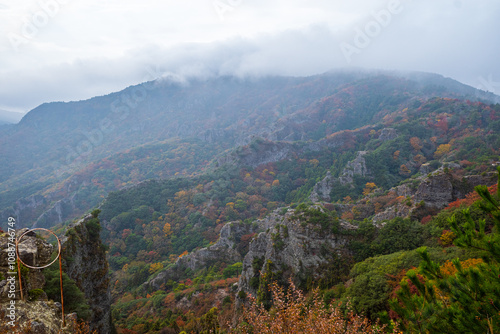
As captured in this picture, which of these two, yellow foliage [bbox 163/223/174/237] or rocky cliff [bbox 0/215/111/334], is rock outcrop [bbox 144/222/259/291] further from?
rocky cliff [bbox 0/215/111/334]

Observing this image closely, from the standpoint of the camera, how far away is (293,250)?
22.0m

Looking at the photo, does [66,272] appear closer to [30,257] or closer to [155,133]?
[30,257]

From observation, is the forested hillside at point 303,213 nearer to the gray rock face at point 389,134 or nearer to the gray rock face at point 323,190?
the gray rock face at point 323,190

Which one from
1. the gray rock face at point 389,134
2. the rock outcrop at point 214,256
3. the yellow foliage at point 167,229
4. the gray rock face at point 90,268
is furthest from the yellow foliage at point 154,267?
the gray rock face at point 389,134

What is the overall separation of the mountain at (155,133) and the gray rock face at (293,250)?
84.0m

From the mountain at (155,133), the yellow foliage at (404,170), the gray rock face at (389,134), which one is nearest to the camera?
the yellow foliage at (404,170)

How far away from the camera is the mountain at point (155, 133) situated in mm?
97500

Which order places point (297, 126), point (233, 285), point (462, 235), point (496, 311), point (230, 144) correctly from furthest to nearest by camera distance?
point (230, 144), point (297, 126), point (233, 285), point (462, 235), point (496, 311)

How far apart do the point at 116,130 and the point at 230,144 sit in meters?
107

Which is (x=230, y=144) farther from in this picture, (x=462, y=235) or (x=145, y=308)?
(x=462, y=235)

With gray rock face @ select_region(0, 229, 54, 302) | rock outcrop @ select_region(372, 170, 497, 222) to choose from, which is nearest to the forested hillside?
rock outcrop @ select_region(372, 170, 497, 222)

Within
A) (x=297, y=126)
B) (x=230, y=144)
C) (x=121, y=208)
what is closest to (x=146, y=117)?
(x=230, y=144)

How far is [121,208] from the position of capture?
206 feet

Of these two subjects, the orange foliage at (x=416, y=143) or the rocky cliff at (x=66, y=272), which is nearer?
the rocky cliff at (x=66, y=272)
